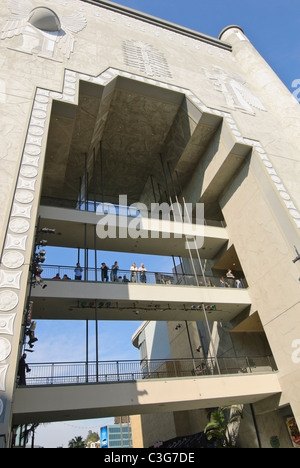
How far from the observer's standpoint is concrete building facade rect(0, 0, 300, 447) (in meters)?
14.4

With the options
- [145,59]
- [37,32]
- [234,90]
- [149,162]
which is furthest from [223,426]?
[37,32]

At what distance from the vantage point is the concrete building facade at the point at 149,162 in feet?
47.1

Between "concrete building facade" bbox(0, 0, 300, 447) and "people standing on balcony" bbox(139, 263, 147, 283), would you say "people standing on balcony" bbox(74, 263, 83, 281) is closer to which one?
"concrete building facade" bbox(0, 0, 300, 447)

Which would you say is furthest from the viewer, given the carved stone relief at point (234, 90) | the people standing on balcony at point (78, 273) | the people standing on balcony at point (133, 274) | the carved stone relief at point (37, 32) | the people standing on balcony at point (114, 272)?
the carved stone relief at point (234, 90)

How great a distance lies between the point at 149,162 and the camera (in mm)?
25969

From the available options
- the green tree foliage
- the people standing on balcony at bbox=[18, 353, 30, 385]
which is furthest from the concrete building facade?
the green tree foliage

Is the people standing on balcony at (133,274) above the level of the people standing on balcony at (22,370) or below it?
above

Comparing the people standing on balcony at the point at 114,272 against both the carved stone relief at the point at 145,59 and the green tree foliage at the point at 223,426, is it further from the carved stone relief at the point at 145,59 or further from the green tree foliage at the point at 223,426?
the carved stone relief at the point at 145,59

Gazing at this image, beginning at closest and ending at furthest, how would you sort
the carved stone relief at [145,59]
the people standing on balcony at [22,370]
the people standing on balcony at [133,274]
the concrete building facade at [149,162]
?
the people standing on balcony at [22,370]
the concrete building facade at [149,162]
the people standing on balcony at [133,274]
the carved stone relief at [145,59]

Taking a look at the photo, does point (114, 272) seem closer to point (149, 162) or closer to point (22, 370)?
point (22, 370)

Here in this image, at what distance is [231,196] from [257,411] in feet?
40.7

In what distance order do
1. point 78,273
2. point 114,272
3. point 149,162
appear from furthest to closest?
1. point 149,162
2. point 114,272
3. point 78,273

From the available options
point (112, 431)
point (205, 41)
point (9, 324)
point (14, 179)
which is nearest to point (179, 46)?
point (205, 41)

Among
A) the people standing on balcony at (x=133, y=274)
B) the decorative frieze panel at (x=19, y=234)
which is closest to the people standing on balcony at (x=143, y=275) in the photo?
the people standing on balcony at (x=133, y=274)
